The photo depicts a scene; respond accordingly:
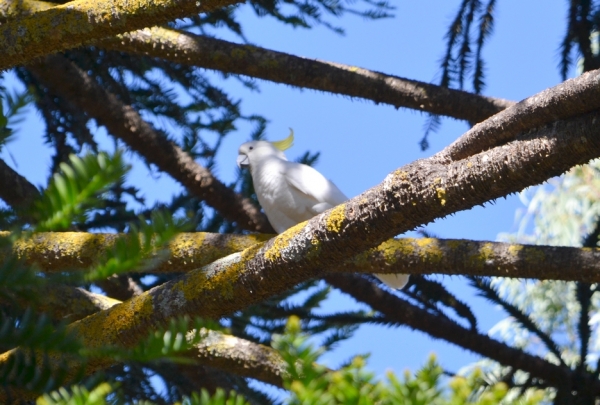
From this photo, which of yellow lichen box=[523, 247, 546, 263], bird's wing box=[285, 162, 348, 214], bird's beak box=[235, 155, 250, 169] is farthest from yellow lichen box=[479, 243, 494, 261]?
bird's beak box=[235, 155, 250, 169]

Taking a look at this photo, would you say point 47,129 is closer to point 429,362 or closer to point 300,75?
point 300,75

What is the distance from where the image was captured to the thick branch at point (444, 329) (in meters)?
3.65

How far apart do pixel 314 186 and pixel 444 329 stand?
1058 mm

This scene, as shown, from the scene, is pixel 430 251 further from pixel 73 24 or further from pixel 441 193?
pixel 73 24

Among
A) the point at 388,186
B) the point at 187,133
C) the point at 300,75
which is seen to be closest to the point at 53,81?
the point at 187,133

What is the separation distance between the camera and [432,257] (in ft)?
9.37

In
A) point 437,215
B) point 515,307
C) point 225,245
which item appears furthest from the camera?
point 515,307

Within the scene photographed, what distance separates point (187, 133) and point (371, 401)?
338 centimetres

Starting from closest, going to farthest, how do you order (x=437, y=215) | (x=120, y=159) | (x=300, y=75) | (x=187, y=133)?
1. (x=120, y=159)
2. (x=437, y=215)
3. (x=300, y=75)
4. (x=187, y=133)

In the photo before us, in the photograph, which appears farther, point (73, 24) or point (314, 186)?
point (314, 186)

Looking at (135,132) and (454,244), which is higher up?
(135,132)

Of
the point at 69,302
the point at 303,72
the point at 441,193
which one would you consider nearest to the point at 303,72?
the point at 303,72

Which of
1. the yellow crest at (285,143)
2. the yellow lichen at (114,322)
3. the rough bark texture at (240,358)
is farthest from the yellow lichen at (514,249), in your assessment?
the yellow crest at (285,143)

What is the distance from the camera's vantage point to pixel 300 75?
3.48 meters
